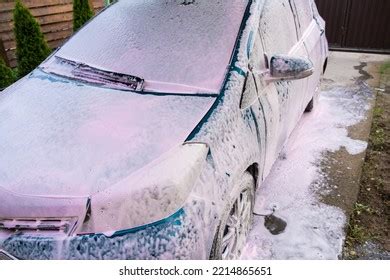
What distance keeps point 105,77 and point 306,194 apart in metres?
1.71

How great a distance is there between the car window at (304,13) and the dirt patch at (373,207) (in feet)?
4.19

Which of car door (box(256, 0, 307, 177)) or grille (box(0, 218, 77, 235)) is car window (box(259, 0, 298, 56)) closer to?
car door (box(256, 0, 307, 177))

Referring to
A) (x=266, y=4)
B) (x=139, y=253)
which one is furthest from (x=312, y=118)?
(x=139, y=253)

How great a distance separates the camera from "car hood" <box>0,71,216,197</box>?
1550 millimetres

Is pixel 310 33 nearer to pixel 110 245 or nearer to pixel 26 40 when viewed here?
pixel 110 245

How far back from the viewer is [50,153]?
5.46ft

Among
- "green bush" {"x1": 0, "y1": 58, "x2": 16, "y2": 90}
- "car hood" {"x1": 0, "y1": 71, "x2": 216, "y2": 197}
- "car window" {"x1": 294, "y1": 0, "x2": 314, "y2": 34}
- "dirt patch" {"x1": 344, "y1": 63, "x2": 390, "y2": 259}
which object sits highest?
"car window" {"x1": 294, "y1": 0, "x2": 314, "y2": 34}

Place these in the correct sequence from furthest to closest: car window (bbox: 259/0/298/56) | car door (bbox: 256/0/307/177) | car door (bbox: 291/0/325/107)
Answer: car door (bbox: 291/0/325/107)
car window (bbox: 259/0/298/56)
car door (bbox: 256/0/307/177)

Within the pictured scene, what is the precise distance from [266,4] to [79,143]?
1.65 meters

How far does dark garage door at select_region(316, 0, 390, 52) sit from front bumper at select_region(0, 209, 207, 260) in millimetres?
6147

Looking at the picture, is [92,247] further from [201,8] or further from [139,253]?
[201,8]

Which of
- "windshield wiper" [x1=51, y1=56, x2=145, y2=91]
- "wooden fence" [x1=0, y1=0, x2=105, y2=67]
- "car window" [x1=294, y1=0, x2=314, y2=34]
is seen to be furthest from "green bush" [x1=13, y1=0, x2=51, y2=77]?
"car window" [x1=294, y1=0, x2=314, y2=34]

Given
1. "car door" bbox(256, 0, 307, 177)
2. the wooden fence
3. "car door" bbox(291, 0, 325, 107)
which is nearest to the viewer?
"car door" bbox(256, 0, 307, 177)

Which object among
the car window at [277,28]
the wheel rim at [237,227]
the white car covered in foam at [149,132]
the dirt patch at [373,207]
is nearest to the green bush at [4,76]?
the white car covered in foam at [149,132]
